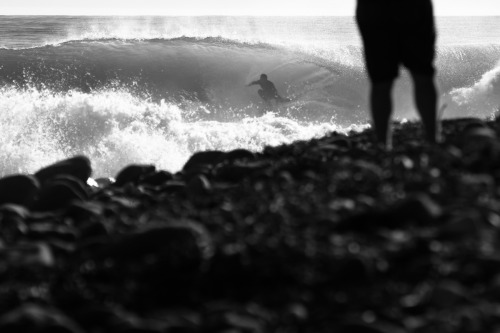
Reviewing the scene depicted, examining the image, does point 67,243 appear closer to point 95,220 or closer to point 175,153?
point 95,220

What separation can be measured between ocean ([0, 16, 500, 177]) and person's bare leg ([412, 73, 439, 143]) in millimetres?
5657

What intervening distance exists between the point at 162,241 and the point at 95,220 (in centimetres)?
68

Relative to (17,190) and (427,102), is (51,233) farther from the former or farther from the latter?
(427,102)

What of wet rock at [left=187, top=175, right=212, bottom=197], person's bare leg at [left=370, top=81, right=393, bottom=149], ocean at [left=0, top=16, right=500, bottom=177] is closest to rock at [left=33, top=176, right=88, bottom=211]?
wet rock at [left=187, top=175, right=212, bottom=197]

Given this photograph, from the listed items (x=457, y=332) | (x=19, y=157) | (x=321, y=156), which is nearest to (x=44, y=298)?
(x=457, y=332)

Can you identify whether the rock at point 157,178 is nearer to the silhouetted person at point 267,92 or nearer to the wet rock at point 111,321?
the wet rock at point 111,321

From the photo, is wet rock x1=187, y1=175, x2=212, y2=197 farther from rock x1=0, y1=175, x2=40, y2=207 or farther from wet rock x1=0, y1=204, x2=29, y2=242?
rock x1=0, y1=175, x2=40, y2=207

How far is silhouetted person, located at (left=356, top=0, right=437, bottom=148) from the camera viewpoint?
4.56m

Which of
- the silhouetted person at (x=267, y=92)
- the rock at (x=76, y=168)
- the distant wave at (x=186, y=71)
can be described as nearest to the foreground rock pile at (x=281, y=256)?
the rock at (x=76, y=168)

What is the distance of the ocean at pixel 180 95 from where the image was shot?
37.3 feet

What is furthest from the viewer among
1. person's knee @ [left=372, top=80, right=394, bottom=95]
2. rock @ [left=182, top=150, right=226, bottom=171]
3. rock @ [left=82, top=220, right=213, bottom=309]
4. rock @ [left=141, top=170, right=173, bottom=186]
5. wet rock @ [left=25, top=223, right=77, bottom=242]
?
rock @ [left=182, top=150, right=226, bottom=171]

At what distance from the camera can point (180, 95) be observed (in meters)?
18.8

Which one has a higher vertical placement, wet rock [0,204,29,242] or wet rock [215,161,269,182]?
wet rock [0,204,29,242]

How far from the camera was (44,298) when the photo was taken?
9.21 ft
